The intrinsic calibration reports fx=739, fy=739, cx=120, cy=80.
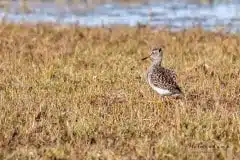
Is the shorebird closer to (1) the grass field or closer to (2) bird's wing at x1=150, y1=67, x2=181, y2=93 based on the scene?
(2) bird's wing at x1=150, y1=67, x2=181, y2=93

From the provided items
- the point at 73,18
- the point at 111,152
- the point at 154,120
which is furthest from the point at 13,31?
the point at 111,152

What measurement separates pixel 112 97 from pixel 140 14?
471 inches

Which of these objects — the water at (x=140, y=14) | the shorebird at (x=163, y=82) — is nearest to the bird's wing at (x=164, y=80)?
the shorebird at (x=163, y=82)

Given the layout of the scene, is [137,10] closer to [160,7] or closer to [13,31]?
[160,7]

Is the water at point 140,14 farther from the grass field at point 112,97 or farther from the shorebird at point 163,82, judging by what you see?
the shorebird at point 163,82

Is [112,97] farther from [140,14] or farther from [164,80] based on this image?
[140,14]

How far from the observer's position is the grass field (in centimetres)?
771

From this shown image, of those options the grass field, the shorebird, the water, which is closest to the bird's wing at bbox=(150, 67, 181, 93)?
the shorebird

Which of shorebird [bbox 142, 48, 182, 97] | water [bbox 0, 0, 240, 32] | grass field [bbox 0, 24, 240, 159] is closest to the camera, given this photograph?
grass field [bbox 0, 24, 240, 159]

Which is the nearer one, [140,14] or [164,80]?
[164,80]

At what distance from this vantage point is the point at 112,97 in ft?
34.1

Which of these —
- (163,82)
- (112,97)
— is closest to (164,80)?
(163,82)

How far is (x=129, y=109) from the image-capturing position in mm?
9453

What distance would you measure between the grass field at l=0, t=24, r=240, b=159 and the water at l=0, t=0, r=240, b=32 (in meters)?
3.06
